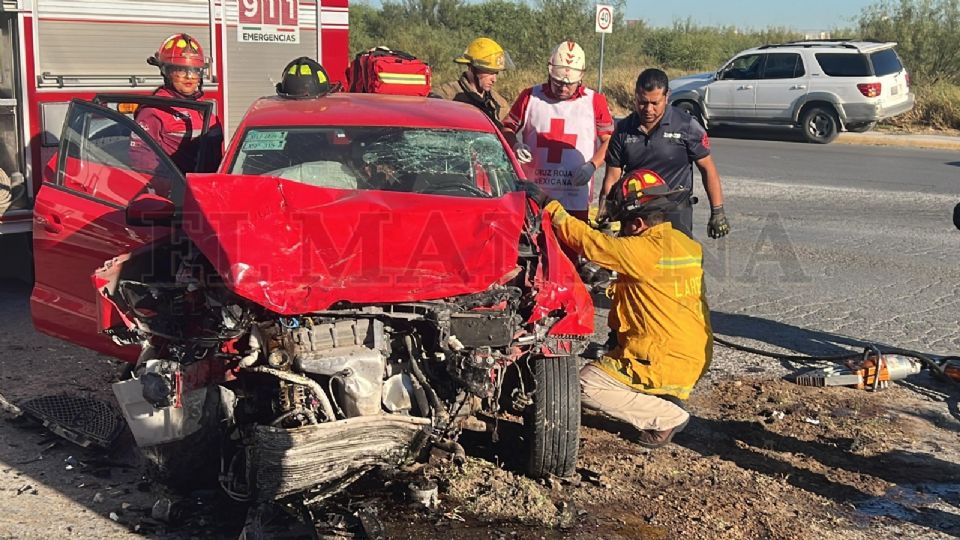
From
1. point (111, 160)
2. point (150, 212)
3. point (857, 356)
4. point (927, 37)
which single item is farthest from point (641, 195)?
point (927, 37)

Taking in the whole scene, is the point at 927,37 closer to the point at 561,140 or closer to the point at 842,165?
the point at 842,165

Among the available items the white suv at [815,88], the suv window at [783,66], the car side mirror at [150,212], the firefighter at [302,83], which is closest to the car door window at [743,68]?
the white suv at [815,88]

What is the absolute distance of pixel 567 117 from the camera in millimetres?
7000

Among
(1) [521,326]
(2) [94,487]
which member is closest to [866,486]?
(1) [521,326]

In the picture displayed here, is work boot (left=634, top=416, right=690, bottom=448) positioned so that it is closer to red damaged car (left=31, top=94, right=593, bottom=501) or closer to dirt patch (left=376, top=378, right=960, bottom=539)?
dirt patch (left=376, top=378, right=960, bottom=539)

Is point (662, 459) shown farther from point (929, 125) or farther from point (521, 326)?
point (929, 125)

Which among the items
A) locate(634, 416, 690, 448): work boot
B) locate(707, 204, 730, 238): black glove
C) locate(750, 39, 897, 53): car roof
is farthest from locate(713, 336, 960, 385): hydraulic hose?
locate(750, 39, 897, 53): car roof

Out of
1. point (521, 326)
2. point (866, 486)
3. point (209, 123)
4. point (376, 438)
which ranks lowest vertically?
point (866, 486)

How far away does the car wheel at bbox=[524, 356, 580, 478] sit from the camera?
177 inches

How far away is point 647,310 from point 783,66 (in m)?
17.4

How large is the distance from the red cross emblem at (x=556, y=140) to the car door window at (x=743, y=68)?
15.5m

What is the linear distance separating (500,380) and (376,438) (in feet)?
2.00

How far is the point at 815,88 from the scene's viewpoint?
20250 millimetres

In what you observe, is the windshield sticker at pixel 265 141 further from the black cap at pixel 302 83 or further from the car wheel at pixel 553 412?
the car wheel at pixel 553 412
